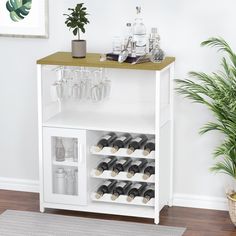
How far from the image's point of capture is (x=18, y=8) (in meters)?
4.80

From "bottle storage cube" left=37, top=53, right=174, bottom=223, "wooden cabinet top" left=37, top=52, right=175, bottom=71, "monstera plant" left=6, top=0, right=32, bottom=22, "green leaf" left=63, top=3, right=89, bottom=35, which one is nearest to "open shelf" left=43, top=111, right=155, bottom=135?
"bottle storage cube" left=37, top=53, right=174, bottom=223

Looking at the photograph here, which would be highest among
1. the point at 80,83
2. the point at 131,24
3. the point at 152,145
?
the point at 131,24

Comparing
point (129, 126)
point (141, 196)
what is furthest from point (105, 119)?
point (141, 196)

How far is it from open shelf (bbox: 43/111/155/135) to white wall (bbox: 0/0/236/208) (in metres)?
0.29

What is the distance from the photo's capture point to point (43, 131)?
453 centimetres

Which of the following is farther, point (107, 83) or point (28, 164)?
point (28, 164)

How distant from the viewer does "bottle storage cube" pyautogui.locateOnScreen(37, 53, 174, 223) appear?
4.43 meters

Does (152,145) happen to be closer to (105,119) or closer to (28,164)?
(105,119)

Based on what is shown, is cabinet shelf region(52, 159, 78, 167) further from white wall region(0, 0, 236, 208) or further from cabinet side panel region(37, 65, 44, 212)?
white wall region(0, 0, 236, 208)

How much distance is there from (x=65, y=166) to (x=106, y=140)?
334mm

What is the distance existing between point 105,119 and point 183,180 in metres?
0.67

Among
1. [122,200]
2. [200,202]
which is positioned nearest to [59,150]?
[122,200]

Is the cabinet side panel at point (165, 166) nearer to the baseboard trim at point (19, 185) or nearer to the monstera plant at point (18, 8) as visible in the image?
the baseboard trim at point (19, 185)

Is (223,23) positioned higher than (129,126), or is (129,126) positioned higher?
(223,23)
